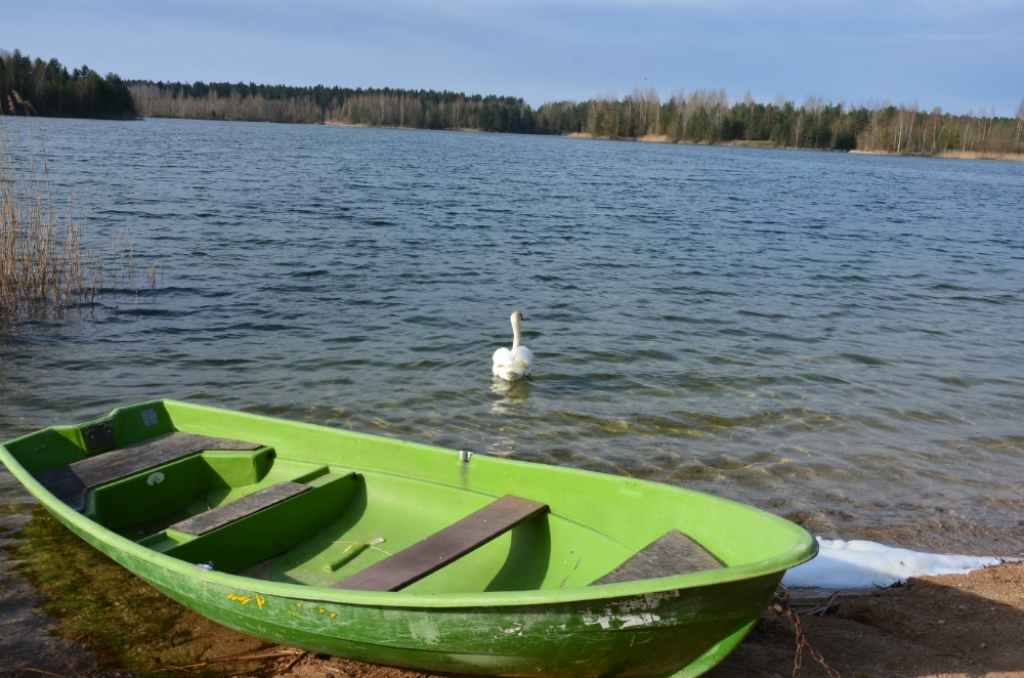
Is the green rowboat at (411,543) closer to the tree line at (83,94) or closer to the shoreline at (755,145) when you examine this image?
the tree line at (83,94)

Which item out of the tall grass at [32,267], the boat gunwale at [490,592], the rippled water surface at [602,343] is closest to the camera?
the boat gunwale at [490,592]

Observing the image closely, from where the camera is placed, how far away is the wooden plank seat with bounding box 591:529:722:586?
3475mm

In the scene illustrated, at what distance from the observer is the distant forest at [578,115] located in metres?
88.8

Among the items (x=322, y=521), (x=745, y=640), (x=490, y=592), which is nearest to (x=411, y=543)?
(x=322, y=521)

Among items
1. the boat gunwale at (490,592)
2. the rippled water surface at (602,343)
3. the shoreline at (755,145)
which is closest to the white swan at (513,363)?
the rippled water surface at (602,343)

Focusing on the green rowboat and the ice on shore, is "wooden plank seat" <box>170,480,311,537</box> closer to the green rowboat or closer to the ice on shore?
the green rowboat

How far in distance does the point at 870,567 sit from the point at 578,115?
126m

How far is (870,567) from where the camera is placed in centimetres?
493

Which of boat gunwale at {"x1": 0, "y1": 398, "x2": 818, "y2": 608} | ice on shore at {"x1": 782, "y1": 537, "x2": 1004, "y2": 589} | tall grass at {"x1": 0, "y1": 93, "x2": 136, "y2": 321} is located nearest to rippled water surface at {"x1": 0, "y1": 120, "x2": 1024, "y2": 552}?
ice on shore at {"x1": 782, "y1": 537, "x2": 1004, "y2": 589}

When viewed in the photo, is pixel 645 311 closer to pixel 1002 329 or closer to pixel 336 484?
pixel 1002 329

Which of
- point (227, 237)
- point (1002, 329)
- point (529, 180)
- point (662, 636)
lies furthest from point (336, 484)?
point (529, 180)

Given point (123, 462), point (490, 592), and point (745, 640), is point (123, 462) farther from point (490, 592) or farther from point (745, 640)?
point (745, 640)

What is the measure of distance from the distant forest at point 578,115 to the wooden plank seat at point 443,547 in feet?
189

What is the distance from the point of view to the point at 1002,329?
12.6 m
